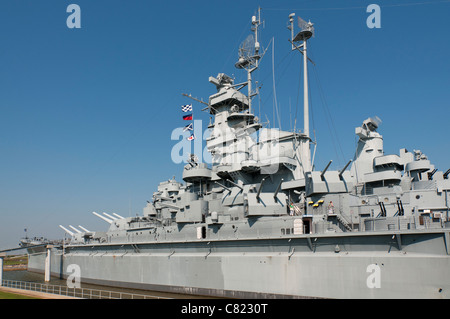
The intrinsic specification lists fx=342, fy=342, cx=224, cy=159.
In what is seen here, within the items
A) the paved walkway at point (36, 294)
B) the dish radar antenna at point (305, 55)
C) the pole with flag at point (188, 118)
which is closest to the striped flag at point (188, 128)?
the pole with flag at point (188, 118)

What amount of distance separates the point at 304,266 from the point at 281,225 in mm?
2610

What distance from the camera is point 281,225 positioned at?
18234mm

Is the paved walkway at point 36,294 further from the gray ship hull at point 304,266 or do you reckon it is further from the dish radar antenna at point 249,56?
the dish radar antenna at point 249,56

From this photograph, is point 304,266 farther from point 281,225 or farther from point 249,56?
point 249,56

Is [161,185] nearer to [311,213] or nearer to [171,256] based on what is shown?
[171,256]

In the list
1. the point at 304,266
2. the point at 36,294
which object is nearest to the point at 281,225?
the point at 304,266

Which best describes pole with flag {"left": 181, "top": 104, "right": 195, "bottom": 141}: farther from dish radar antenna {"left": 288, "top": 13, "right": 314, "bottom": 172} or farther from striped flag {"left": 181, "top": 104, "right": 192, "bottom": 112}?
dish radar antenna {"left": 288, "top": 13, "right": 314, "bottom": 172}

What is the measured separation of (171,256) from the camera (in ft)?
74.0

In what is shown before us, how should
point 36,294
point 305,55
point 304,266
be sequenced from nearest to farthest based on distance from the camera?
point 304,266
point 36,294
point 305,55

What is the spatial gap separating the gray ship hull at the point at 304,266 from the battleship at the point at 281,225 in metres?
0.04

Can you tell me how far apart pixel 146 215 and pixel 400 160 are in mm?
21736

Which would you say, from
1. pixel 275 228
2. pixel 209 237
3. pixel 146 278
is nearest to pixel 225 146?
pixel 209 237

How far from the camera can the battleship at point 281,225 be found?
567 inches

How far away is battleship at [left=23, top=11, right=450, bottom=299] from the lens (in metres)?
14.4
